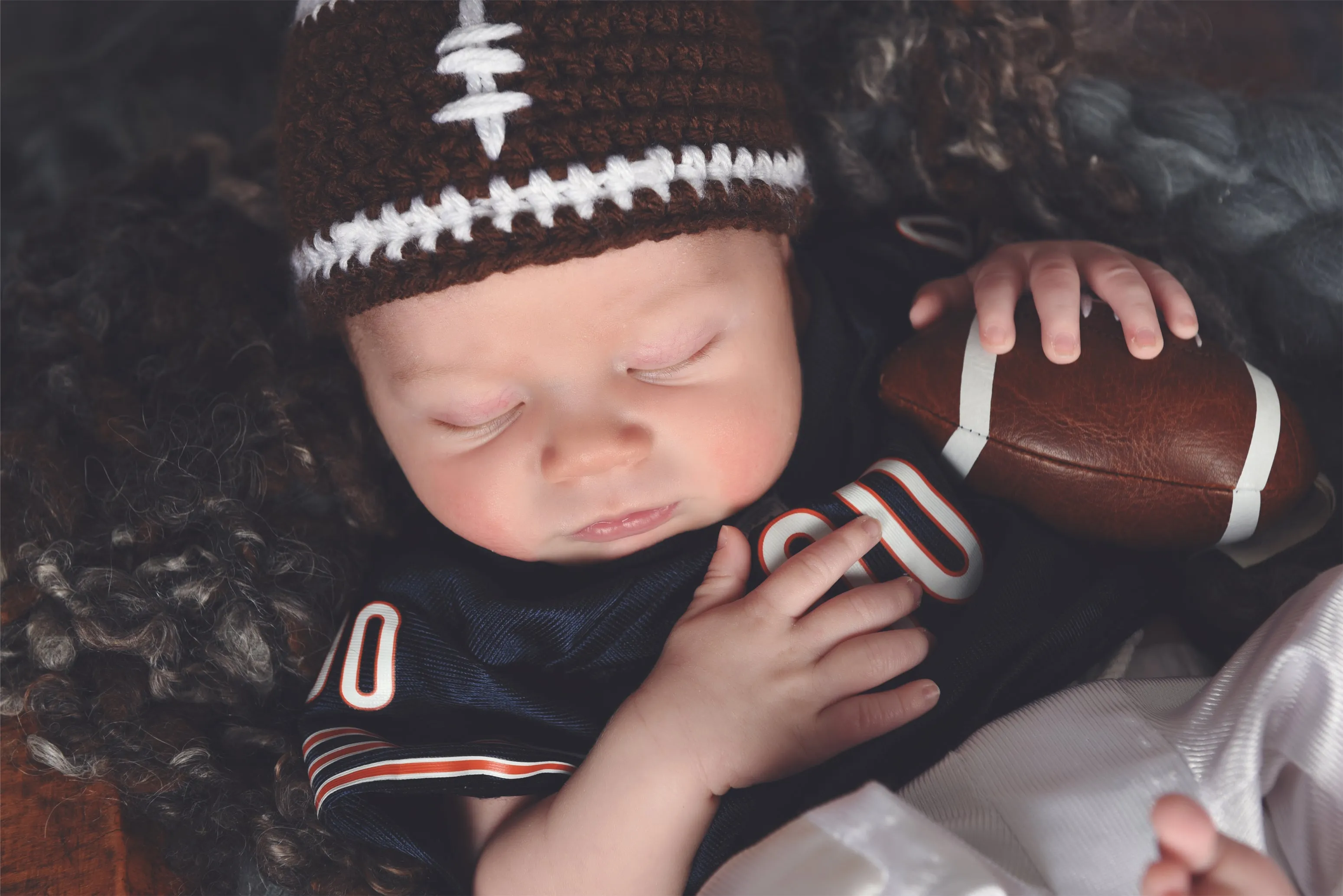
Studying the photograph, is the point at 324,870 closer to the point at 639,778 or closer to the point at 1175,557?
the point at 639,778

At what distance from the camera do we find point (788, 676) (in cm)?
109

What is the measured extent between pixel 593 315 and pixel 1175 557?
790mm

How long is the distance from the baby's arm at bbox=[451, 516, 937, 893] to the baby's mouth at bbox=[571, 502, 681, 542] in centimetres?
13

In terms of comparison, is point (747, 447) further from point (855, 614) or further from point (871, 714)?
point (871, 714)

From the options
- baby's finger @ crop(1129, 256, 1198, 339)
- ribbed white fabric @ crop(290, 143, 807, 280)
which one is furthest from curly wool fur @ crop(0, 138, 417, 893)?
baby's finger @ crop(1129, 256, 1198, 339)

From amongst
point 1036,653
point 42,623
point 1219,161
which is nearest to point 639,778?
point 1036,653

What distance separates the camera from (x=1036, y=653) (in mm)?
1136

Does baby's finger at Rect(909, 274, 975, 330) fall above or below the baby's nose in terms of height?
below

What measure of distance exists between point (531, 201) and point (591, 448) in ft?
0.87

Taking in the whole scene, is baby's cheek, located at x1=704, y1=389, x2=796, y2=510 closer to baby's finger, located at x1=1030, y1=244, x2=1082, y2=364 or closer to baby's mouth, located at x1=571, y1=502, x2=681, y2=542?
baby's mouth, located at x1=571, y1=502, x2=681, y2=542

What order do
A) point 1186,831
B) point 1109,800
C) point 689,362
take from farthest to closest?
point 689,362, point 1109,800, point 1186,831

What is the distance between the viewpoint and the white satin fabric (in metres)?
0.89

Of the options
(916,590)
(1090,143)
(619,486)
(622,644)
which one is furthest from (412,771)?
(1090,143)

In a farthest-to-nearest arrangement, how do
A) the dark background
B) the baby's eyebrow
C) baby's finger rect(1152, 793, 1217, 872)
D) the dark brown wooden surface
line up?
the dark background, the baby's eyebrow, the dark brown wooden surface, baby's finger rect(1152, 793, 1217, 872)
